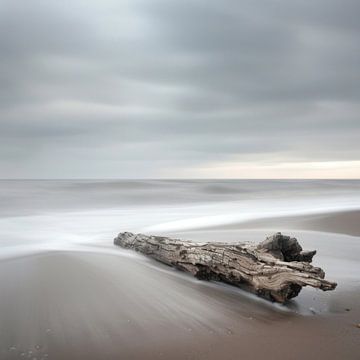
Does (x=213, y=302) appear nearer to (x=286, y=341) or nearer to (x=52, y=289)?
(x=286, y=341)

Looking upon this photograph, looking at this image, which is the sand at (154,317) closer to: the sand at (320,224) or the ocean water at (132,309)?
the ocean water at (132,309)

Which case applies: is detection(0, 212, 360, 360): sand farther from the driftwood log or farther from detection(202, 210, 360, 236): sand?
detection(202, 210, 360, 236): sand

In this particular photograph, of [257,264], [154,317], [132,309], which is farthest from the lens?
[257,264]

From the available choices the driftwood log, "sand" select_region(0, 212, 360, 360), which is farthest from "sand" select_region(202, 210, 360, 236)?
the driftwood log

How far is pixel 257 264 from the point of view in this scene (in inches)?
167

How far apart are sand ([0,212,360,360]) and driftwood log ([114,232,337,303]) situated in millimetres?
141

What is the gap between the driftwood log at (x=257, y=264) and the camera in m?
3.80

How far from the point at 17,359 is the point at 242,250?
2443 millimetres

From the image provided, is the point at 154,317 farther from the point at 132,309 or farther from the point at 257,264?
the point at 257,264

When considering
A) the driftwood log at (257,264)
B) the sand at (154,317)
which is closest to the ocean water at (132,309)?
the sand at (154,317)

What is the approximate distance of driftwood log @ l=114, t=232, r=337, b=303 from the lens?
3.80 m

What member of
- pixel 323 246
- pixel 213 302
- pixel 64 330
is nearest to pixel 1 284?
pixel 64 330

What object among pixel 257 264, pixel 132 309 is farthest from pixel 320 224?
pixel 132 309

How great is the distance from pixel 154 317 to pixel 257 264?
1.18 m
